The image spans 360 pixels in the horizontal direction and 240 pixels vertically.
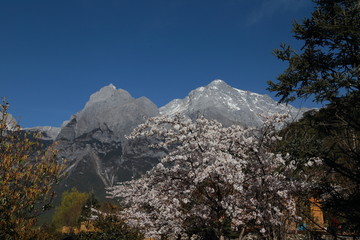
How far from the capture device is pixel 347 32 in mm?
10312

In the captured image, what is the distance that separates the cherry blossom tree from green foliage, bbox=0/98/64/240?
4.09 meters

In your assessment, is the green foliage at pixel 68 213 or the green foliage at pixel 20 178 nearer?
the green foliage at pixel 20 178

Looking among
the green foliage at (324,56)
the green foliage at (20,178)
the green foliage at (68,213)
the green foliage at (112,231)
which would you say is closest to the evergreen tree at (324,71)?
the green foliage at (324,56)

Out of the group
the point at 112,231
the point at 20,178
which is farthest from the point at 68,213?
the point at 20,178

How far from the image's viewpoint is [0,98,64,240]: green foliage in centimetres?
678

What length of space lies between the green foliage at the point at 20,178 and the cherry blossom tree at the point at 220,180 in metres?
4.09

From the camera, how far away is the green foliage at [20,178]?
6777mm

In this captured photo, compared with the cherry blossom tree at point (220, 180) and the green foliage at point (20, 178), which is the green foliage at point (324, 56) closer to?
the cherry blossom tree at point (220, 180)

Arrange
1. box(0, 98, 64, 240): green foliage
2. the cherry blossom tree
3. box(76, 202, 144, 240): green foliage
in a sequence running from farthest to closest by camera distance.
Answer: box(76, 202, 144, 240): green foliage → the cherry blossom tree → box(0, 98, 64, 240): green foliage

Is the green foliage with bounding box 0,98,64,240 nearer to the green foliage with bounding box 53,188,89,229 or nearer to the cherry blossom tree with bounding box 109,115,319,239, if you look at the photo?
the cherry blossom tree with bounding box 109,115,319,239

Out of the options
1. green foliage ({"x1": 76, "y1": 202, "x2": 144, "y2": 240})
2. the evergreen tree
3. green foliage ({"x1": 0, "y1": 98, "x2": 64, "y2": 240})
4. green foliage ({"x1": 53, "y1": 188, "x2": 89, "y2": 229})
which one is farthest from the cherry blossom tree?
green foliage ({"x1": 53, "y1": 188, "x2": 89, "y2": 229})

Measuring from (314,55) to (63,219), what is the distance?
268 ft

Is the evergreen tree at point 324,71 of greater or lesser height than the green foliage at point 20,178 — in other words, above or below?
above

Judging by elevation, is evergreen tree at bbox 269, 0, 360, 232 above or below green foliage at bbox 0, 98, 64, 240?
above
